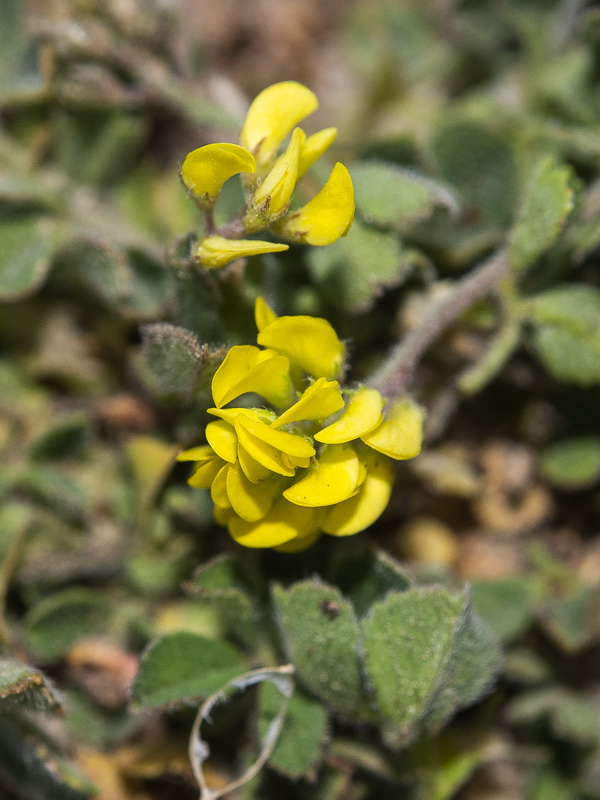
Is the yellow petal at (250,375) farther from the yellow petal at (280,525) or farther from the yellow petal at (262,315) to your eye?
the yellow petal at (280,525)

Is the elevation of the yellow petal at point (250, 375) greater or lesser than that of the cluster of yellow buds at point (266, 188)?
lesser

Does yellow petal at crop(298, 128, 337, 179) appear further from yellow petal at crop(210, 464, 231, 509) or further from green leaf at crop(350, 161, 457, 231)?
yellow petal at crop(210, 464, 231, 509)

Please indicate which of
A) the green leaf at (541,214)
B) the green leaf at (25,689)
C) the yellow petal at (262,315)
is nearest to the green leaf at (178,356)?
the yellow petal at (262,315)

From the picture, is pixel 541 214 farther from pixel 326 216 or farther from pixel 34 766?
pixel 34 766

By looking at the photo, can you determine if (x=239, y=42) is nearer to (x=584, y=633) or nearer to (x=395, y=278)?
(x=395, y=278)

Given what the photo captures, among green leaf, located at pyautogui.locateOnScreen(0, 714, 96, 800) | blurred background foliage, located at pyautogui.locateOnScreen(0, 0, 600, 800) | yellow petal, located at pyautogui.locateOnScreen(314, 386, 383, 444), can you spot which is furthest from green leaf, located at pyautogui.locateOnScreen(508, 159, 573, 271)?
green leaf, located at pyautogui.locateOnScreen(0, 714, 96, 800)

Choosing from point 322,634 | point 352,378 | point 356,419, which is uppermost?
point 356,419

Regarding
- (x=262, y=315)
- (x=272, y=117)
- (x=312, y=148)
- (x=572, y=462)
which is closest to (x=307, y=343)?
(x=262, y=315)

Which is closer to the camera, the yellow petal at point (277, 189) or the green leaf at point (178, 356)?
the yellow petal at point (277, 189)
